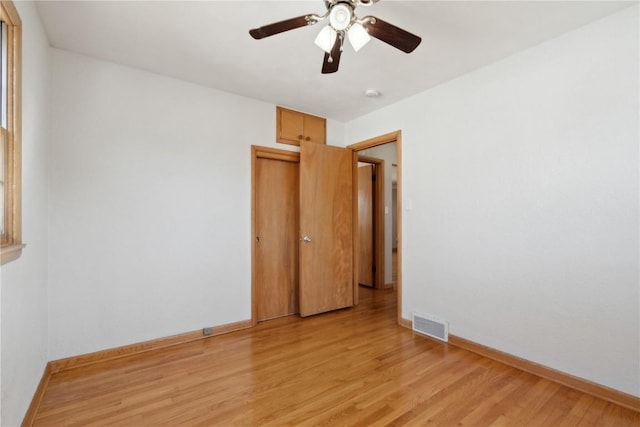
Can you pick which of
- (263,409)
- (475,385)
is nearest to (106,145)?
(263,409)

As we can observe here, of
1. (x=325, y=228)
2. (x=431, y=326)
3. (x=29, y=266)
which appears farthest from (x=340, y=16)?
(x=431, y=326)

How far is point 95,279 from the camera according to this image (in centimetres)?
247

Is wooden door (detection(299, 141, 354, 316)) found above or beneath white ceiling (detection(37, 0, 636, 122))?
beneath

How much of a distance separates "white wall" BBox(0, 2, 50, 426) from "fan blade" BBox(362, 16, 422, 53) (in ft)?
6.19

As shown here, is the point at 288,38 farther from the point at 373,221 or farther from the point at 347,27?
the point at 373,221

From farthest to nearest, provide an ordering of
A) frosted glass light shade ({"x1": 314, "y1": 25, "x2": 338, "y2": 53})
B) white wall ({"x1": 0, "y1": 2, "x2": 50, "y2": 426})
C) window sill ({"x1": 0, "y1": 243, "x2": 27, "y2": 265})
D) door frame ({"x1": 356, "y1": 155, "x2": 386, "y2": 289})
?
door frame ({"x1": 356, "y1": 155, "x2": 386, "y2": 289}), frosted glass light shade ({"x1": 314, "y1": 25, "x2": 338, "y2": 53}), white wall ({"x1": 0, "y1": 2, "x2": 50, "y2": 426}), window sill ({"x1": 0, "y1": 243, "x2": 27, "y2": 265})

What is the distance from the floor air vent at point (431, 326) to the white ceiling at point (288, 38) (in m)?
2.34

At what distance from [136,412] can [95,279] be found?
118 cm

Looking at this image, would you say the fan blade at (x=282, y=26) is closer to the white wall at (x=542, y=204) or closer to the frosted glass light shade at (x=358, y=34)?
the frosted glass light shade at (x=358, y=34)

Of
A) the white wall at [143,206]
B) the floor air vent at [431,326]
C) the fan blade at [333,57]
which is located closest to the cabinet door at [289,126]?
the white wall at [143,206]

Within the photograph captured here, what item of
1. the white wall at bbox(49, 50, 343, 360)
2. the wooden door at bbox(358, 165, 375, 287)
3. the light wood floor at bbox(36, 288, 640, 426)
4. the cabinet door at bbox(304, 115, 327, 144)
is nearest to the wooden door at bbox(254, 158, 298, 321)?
the white wall at bbox(49, 50, 343, 360)

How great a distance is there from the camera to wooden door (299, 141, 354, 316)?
3562 mm

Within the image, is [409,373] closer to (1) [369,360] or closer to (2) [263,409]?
(1) [369,360]

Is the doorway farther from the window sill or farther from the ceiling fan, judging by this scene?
the window sill
